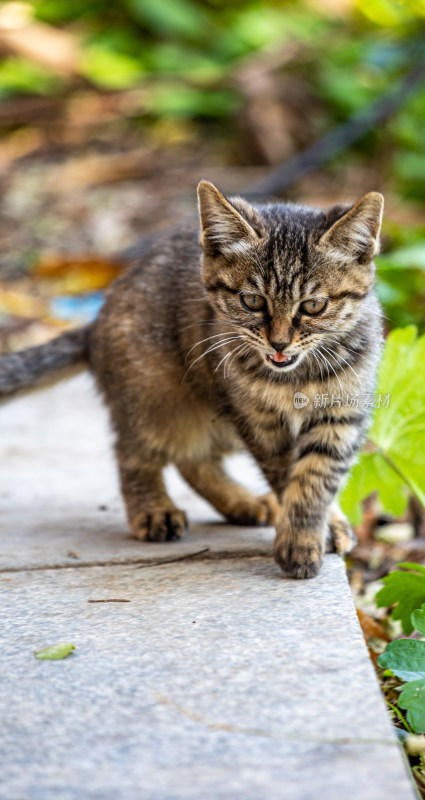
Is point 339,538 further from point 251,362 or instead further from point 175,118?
point 175,118

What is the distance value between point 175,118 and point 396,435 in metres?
8.07

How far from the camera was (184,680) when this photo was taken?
2.09 m

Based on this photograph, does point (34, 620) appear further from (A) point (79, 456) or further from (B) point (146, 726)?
(A) point (79, 456)

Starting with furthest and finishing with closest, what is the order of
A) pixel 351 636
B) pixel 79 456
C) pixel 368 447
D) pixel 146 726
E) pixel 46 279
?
1. pixel 46 279
2. pixel 79 456
3. pixel 368 447
4. pixel 351 636
5. pixel 146 726

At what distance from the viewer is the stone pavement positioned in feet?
5.62

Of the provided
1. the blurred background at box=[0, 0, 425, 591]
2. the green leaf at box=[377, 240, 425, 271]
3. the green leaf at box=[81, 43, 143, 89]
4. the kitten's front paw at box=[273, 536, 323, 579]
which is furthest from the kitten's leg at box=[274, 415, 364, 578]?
the green leaf at box=[81, 43, 143, 89]

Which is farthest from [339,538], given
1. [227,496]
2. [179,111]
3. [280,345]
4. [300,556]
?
[179,111]

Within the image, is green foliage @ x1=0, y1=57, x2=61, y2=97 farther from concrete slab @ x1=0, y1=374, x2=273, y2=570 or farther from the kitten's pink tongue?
the kitten's pink tongue

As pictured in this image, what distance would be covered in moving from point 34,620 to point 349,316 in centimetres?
140

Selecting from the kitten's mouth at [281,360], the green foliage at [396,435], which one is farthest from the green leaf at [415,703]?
the green foliage at [396,435]

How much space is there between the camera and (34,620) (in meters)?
2.51

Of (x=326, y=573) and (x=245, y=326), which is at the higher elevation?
(x=245, y=326)

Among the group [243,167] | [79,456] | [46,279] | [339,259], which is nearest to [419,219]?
[243,167]

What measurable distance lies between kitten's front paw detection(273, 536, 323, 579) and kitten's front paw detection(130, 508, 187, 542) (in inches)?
27.6
